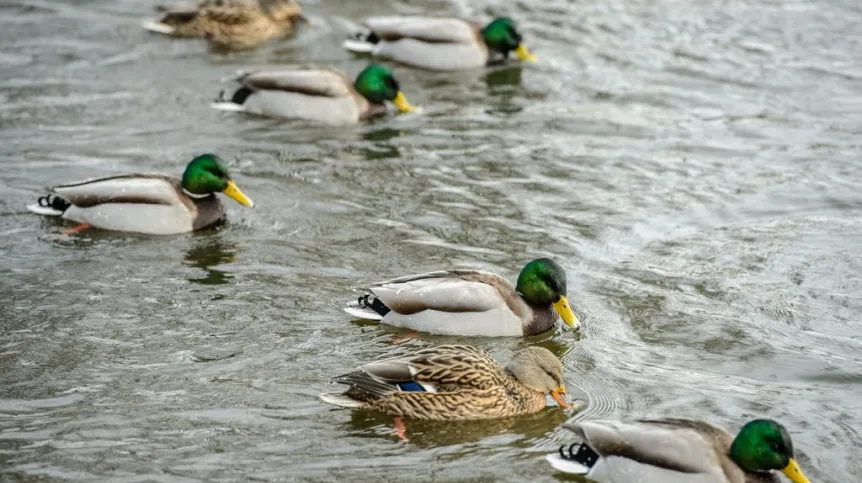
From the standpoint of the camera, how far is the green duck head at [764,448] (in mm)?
7086

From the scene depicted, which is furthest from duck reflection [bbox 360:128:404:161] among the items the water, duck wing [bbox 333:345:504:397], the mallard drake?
duck wing [bbox 333:345:504:397]

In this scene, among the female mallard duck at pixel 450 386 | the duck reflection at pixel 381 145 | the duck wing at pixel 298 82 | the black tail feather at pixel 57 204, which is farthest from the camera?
the duck wing at pixel 298 82

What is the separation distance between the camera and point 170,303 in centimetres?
1000

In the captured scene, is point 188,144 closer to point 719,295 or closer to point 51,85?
point 51,85

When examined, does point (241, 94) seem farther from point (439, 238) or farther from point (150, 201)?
point (439, 238)

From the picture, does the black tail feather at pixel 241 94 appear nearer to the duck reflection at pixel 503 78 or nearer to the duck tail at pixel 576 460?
the duck reflection at pixel 503 78

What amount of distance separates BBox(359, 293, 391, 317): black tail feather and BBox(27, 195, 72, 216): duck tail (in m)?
3.32

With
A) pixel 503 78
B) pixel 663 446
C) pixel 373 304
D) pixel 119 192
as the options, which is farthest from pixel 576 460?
pixel 503 78

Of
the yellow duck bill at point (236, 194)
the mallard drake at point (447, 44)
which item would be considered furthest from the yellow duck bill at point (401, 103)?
the yellow duck bill at point (236, 194)

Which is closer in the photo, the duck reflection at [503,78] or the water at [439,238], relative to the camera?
the water at [439,238]

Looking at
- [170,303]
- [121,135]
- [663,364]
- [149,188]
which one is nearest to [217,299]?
[170,303]

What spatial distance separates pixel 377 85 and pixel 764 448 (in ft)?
28.2

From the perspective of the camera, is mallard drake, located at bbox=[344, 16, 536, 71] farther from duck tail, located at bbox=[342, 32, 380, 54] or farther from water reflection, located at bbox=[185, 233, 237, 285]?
water reflection, located at bbox=[185, 233, 237, 285]

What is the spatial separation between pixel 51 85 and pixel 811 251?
869cm
